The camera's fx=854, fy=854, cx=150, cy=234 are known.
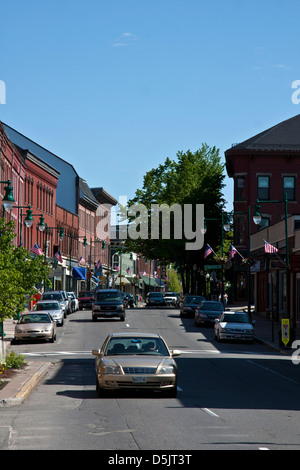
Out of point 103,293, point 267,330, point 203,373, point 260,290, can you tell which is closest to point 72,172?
point 260,290

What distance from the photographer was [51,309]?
4966 cm

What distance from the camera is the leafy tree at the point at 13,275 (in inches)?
910

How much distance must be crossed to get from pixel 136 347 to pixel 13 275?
4.77 meters

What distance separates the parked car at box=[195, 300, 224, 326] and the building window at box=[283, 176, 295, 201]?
27.8m

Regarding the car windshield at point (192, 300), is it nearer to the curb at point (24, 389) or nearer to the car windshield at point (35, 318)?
the car windshield at point (35, 318)

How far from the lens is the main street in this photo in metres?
12.8

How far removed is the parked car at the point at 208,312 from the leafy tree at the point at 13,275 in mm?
22911

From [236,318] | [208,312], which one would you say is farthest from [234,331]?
[208,312]

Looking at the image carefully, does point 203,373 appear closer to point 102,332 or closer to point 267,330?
point 102,332

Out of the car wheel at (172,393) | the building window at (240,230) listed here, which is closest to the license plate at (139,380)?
the car wheel at (172,393)

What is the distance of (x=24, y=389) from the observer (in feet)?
66.3

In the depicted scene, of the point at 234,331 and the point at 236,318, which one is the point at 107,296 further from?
the point at 234,331

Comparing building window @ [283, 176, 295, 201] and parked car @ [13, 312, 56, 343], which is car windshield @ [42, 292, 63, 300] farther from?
building window @ [283, 176, 295, 201]
